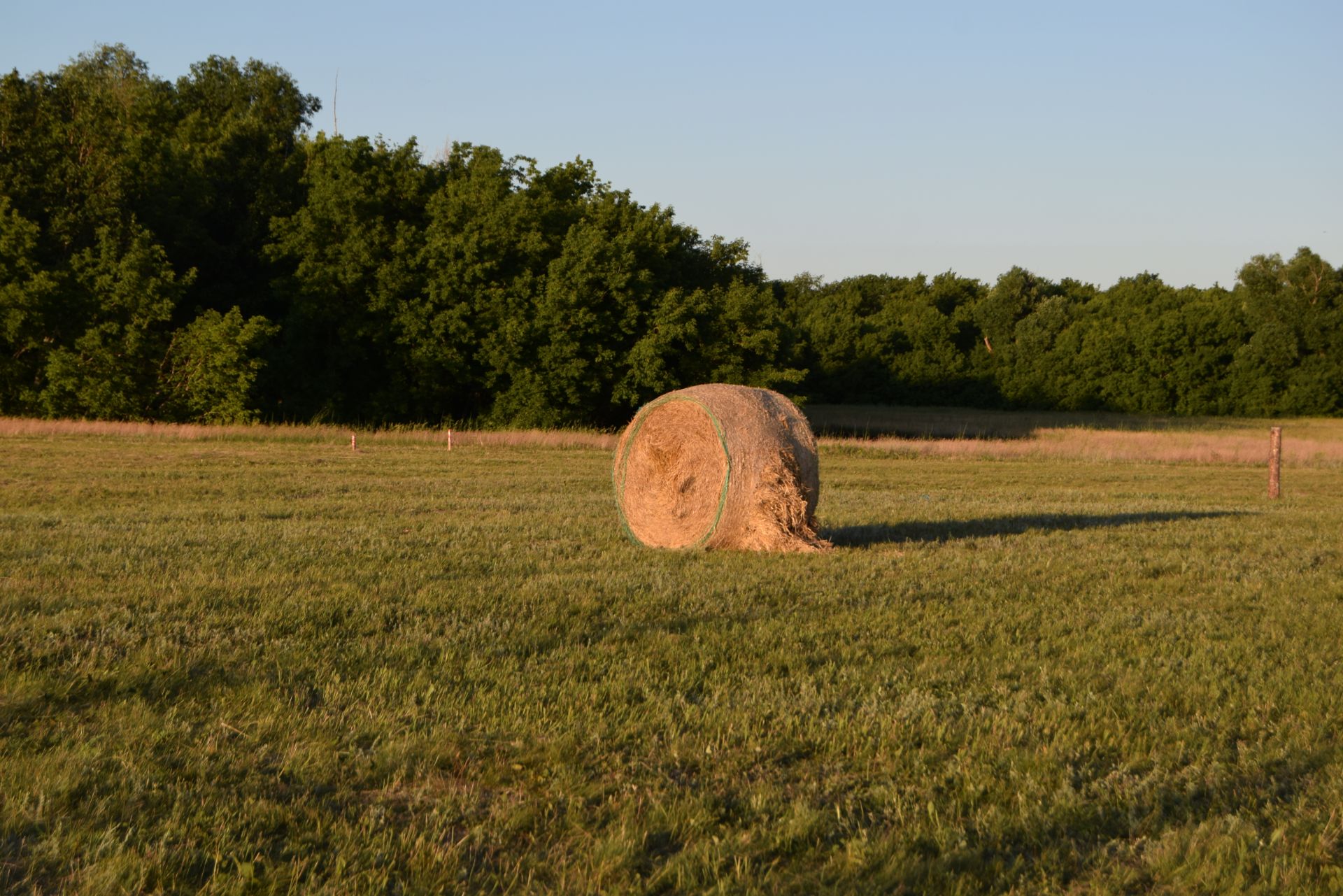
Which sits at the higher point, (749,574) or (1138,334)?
(1138,334)

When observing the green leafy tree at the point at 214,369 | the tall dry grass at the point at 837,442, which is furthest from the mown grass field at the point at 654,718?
the green leafy tree at the point at 214,369

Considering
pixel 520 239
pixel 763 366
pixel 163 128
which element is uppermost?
pixel 163 128

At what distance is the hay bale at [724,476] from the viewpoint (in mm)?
12078

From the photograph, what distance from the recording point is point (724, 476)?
39.7ft

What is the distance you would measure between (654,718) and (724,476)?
21.1ft

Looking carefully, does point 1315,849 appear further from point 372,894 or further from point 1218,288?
point 1218,288

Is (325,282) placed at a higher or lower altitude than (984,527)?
higher

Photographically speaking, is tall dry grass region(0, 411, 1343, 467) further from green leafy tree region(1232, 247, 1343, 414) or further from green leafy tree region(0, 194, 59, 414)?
green leafy tree region(1232, 247, 1343, 414)

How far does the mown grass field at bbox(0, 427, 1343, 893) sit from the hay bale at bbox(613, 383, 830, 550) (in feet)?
2.30

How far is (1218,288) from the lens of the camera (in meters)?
88.8

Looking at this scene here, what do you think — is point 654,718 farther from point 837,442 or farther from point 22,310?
point 22,310

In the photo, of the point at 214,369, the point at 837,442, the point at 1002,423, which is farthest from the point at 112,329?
the point at 1002,423

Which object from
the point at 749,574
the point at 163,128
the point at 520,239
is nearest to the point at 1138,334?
the point at 520,239

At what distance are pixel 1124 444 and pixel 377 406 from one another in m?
27.6
